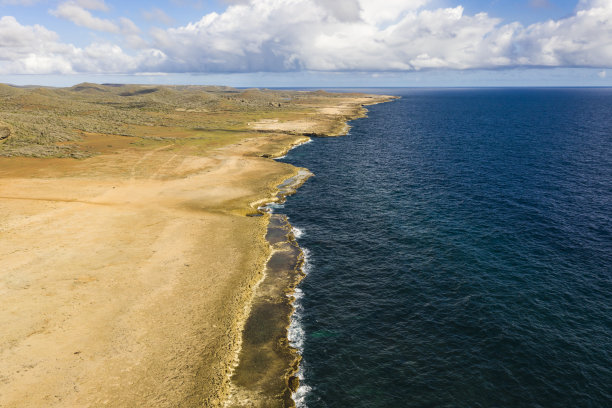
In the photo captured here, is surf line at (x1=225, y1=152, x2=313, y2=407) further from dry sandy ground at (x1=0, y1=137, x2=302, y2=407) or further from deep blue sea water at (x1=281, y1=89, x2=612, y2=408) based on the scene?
deep blue sea water at (x1=281, y1=89, x2=612, y2=408)

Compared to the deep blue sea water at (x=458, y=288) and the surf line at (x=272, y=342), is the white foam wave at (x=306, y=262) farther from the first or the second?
the deep blue sea water at (x=458, y=288)

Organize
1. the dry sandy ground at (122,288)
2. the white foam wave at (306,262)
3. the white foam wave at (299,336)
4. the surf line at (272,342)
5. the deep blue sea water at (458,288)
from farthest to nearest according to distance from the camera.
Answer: the white foam wave at (306,262), the deep blue sea water at (458,288), the white foam wave at (299,336), the surf line at (272,342), the dry sandy ground at (122,288)

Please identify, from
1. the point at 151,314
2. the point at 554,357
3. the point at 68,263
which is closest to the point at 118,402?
the point at 151,314

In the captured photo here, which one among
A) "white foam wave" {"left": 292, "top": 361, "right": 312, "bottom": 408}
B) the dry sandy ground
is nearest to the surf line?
"white foam wave" {"left": 292, "top": 361, "right": 312, "bottom": 408}

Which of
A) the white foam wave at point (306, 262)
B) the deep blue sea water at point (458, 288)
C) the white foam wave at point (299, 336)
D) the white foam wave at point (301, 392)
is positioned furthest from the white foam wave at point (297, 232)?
the white foam wave at point (301, 392)

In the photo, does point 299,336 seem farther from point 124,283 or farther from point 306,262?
point 124,283
